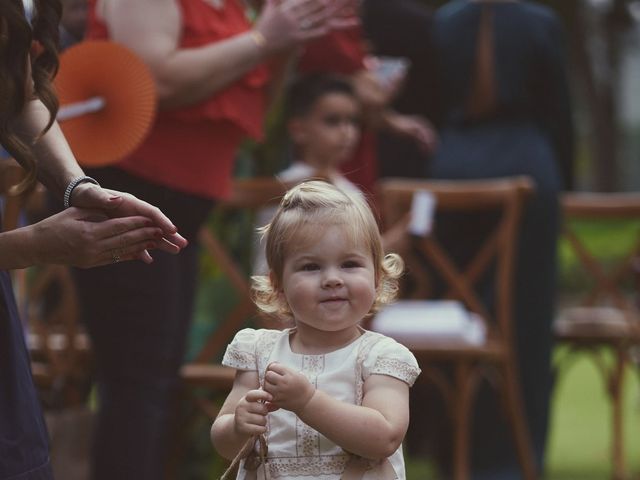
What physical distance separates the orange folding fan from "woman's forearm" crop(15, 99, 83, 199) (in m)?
0.57

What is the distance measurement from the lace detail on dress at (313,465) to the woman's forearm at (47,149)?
0.56 m

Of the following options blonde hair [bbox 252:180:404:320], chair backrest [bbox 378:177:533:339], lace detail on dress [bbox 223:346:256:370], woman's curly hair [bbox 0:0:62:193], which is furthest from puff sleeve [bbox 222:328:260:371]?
chair backrest [bbox 378:177:533:339]

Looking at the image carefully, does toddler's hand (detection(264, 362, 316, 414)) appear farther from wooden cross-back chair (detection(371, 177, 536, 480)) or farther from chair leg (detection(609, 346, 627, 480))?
chair leg (detection(609, 346, 627, 480))

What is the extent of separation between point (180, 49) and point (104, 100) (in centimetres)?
25

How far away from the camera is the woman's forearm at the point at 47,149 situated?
2.07 m

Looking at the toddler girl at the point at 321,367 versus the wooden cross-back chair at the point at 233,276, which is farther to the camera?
the wooden cross-back chair at the point at 233,276

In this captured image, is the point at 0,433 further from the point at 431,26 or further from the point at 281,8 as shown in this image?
the point at 431,26

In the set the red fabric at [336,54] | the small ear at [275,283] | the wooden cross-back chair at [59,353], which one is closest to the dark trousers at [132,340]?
the wooden cross-back chair at [59,353]

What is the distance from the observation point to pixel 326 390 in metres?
2.02

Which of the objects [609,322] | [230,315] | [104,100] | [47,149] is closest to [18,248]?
[47,149]

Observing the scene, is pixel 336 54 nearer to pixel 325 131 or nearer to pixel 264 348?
pixel 325 131

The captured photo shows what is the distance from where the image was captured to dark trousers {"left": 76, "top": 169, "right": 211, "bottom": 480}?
114 inches

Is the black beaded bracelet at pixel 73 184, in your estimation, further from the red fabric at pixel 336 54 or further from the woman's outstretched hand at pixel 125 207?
the red fabric at pixel 336 54

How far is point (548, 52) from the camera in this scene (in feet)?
16.7
